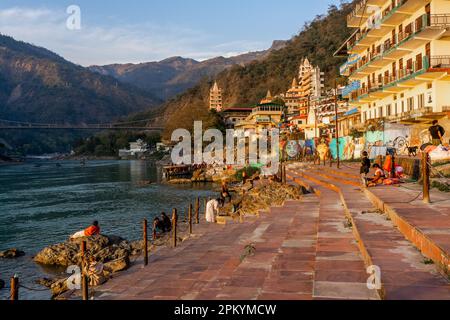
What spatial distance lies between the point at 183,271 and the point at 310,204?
26.2 feet

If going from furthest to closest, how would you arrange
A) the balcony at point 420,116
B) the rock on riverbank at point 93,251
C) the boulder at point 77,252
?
the balcony at point 420,116, the boulder at point 77,252, the rock on riverbank at point 93,251

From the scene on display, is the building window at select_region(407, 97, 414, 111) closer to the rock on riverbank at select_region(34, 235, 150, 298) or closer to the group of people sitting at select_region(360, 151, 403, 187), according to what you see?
the group of people sitting at select_region(360, 151, 403, 187)

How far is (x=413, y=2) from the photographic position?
83.7 feet

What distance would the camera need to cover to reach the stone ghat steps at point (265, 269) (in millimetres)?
6375

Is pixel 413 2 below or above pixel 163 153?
above

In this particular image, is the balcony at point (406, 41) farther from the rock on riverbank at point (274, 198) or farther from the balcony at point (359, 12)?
the rock on riverbank at point (274, 198)

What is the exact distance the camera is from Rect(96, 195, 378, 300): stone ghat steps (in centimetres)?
638

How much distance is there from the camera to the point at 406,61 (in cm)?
2831

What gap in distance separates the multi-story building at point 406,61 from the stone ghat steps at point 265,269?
49.0 feet

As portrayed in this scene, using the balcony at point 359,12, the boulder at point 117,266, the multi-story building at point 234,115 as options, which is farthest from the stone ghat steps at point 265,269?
the multi-story building at point 234,115

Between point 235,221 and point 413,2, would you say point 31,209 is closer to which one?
point 235,221

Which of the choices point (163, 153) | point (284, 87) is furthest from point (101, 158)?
point (284, 87)

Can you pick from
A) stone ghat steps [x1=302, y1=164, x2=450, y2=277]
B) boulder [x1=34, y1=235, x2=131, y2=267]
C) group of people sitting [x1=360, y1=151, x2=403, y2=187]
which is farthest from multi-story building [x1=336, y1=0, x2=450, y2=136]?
boulder [x1=34, y1=235, x2=131, y2=267]
